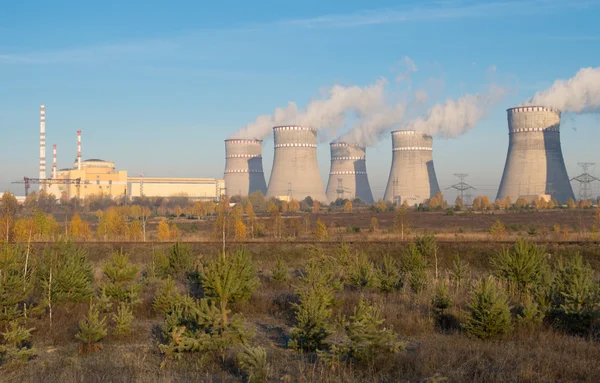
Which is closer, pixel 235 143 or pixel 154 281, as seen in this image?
pixel 154 281

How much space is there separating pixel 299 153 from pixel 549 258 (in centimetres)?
2945

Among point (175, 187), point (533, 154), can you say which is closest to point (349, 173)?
point (533, 154)

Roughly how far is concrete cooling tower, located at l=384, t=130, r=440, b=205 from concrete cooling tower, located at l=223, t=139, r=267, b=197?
11.8 metres

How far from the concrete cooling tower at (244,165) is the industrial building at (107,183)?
335 inches

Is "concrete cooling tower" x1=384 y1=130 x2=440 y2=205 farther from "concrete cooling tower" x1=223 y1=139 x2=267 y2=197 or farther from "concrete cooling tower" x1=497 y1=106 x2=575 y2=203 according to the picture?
"concrete cooling tower" x1=223 y1=139 x2=267 y2=197

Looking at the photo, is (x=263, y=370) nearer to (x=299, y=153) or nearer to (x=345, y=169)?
(x=299, y=153)

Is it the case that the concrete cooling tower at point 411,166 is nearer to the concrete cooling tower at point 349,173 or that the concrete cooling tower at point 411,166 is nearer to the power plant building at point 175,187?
the concrete cooling tower at point 349,173

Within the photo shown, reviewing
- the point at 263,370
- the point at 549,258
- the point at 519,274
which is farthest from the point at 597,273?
the point at 263,370

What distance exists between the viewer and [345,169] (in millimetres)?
52438

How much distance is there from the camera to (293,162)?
145ft

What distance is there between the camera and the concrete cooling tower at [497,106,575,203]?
1507 inches

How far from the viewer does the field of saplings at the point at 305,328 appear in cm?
580

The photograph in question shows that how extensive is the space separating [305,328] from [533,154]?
34535mm

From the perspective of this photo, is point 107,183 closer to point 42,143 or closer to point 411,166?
point 42,143
